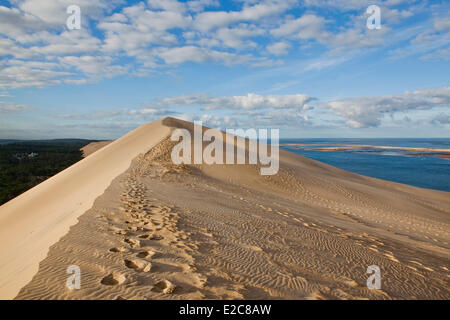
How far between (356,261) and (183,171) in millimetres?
9384

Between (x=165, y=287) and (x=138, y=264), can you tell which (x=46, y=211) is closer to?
(x=138, y=264)

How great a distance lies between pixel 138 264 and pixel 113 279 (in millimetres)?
464

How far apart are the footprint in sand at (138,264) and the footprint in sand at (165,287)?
1.21 feet

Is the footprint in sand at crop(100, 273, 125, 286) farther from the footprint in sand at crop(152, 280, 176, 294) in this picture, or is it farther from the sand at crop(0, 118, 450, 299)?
the footprint in sand at crop(152, 280, 176, 294)

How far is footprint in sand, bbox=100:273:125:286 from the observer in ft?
10.7

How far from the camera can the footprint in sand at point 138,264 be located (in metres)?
3.67

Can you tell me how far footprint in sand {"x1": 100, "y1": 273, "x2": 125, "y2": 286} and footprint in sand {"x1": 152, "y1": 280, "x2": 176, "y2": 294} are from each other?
1.40 ft

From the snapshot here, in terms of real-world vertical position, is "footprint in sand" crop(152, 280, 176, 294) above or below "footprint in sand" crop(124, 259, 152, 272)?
below

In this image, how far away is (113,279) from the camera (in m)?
3.35

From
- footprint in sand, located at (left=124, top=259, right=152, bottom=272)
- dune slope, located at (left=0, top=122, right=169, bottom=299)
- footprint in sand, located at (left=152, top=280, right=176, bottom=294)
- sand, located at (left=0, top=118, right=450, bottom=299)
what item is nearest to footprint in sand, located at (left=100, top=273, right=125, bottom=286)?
sand, located at (left=0, top=118, right=450, bottom=299)

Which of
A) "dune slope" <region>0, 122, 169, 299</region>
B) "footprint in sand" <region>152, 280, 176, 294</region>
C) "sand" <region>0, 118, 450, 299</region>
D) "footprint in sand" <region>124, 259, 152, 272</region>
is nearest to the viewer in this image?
"footprint in sand" <region>152, 280, 176, 294</region>

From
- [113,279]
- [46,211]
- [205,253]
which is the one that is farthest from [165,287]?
[46,211]

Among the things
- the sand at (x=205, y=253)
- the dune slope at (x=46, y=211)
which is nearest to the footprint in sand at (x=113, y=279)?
the sand at (x=205, y=253)

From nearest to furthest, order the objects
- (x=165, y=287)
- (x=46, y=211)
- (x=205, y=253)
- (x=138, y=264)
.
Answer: (x=165, y=287), (x=138, y=264), (x=205, y=253), (x=46, y=211)
